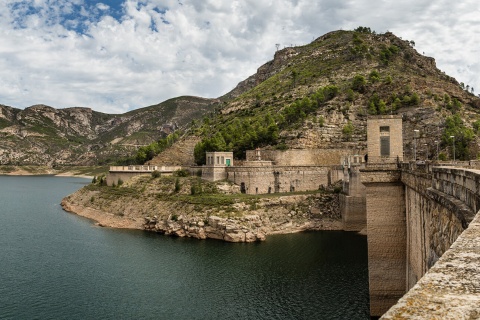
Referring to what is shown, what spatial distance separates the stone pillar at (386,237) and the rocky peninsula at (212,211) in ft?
96.1

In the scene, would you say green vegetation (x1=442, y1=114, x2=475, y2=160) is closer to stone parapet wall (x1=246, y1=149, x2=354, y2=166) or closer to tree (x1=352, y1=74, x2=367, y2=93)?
stone parapet wall (x1=246, y1=149, x2=354, y2=166)

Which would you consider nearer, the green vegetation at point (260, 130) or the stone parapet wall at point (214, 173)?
the stone parapet wall at point (214, 173)

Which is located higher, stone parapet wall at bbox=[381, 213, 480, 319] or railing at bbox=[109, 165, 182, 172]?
stone parapet wall at bbox=[381, 213, 480, 319]

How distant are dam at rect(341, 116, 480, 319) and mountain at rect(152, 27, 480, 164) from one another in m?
48.4

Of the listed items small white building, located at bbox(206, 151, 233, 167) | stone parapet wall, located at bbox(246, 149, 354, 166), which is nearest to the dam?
small white building, located at bbox(206, 151, 233, 167)

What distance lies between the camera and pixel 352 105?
312ft

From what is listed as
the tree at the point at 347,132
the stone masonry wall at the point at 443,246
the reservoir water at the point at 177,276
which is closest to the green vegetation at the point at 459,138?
the tree at the point at 347,132

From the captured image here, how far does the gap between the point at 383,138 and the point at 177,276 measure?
2514cm

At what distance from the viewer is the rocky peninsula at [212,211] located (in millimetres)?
59812

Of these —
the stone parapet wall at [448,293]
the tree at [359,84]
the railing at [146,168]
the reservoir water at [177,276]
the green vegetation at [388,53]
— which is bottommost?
the reservoir water at [177,276]

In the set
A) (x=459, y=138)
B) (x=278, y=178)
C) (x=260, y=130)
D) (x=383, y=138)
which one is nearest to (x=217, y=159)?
(x=278, y=178)

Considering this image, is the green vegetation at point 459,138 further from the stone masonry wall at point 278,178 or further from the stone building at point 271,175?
the stone masonry wall at point 278,178

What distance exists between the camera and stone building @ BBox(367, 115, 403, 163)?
1232 inches

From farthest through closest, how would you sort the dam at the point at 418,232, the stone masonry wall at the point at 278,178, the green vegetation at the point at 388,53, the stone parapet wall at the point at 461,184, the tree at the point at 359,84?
1. the green vegetation at the point at 388,53
2. the tree at the point at 359,84
3. the stone masonry wall at the point at 278,178
4. the stone parapet wall at the point at 461,184
5. the dam at the point at 418,232
